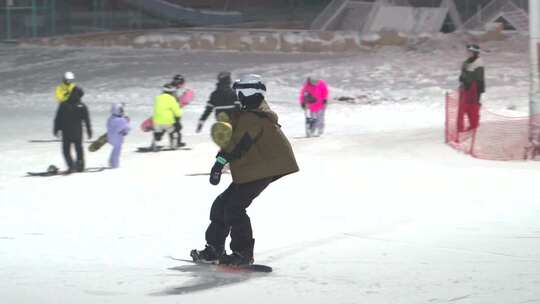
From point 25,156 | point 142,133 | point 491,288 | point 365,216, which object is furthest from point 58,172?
point 491,288

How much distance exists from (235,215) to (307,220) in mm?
2695

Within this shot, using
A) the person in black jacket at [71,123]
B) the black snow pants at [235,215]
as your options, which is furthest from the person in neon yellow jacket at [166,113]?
the black snow pants at [235,215]

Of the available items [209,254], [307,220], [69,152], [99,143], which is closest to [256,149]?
[209,254]

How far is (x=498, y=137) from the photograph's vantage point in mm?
18062

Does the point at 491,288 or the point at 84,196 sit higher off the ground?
the point at 491,288

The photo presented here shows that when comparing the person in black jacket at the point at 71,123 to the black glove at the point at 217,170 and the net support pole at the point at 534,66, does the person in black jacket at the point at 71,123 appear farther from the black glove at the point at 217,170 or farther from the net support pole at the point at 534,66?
the black glove at the point at 217,170

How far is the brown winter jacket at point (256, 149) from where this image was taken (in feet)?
25.7

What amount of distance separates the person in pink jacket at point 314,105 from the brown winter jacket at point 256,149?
1163 cm

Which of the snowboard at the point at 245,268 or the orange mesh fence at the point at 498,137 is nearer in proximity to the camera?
the snowboard at the point at 245,268

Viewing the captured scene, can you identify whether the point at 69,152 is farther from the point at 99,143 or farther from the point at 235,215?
the point at 235,215

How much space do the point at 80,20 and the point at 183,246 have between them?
91.8 ft

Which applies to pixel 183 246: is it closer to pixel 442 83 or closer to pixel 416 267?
pixel 416 267

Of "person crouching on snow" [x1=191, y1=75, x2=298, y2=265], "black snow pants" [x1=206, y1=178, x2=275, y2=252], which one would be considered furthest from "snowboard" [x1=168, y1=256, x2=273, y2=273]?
"person crouching on snow" [x1=191, y1=75, x2=298, y2=265]

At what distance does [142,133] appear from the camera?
21.4 m
